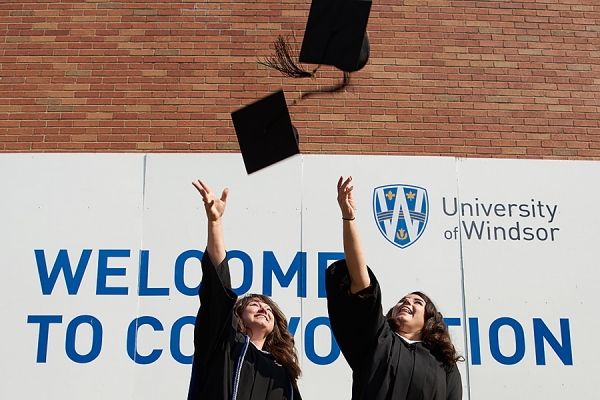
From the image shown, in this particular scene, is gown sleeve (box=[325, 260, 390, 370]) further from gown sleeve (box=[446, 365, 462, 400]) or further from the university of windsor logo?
the university of windsor logo

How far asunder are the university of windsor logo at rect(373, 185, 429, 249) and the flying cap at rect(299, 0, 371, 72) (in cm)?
150

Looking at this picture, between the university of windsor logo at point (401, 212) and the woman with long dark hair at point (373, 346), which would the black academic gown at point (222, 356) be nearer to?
the woman with long dark hair at point (373, 346)

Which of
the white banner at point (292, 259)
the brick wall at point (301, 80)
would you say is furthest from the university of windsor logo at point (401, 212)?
the brick wall at point (301, 80)

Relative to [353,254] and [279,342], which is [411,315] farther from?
[279,342]

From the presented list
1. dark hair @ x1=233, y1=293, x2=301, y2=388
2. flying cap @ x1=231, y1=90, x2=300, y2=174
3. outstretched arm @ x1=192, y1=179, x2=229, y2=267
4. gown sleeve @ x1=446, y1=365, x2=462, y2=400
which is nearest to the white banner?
flying cap @ x1=231, y1=90, x2=300, y2=174

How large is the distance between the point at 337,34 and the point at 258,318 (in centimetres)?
147

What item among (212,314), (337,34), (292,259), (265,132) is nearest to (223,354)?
(212,314)

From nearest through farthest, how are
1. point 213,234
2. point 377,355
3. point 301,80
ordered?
point 377,355 < point 213,234 < point 301,80

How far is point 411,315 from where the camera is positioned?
114 inches

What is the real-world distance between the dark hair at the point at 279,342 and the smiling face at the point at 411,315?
1.58 feet

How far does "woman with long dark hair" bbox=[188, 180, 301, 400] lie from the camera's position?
8.68 ft

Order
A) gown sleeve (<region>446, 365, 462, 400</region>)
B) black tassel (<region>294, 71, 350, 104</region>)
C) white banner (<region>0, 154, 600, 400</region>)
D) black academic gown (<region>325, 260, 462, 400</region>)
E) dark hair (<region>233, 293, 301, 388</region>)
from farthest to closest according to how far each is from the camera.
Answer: black tassel (<region>294, 71, 350, 104</region>)
white banner (<region>0, 154, 600, 400</region>)
dark hair (<region>233, 293, 301, 388</region>)
gown sleeve (<region>446, 365, 462, 400</region>)
black academic gown (<region>325, 260, 462, 400</region>)

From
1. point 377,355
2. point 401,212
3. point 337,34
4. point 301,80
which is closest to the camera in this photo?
point 377,355

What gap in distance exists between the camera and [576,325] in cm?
457
